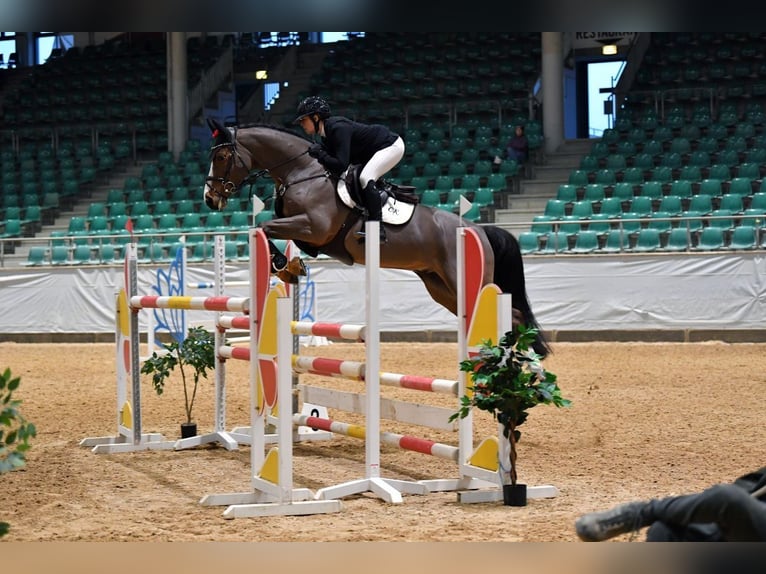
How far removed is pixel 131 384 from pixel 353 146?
175cm

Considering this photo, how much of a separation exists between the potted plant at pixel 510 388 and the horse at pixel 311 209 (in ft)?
5.03

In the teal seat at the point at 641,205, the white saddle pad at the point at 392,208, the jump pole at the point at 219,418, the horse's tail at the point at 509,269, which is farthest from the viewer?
the teal seat at the point at 641,205

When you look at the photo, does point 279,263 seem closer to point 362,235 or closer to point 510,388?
point 362,235

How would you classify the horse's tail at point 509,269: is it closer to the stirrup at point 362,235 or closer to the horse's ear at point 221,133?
the stirrup at point 362,235

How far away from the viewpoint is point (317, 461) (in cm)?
443

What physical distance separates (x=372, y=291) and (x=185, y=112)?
14438mm

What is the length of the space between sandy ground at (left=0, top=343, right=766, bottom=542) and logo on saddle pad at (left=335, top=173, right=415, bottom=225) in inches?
48.7

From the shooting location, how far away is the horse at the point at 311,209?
492cm

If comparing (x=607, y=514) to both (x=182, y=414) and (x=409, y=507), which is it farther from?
(x=182, y=414)

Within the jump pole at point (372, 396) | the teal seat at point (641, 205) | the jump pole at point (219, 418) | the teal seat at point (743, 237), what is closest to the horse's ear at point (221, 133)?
the jump pole at point (219, 418)

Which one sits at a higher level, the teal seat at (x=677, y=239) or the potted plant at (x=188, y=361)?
the teal seat at (x=677, y=239)

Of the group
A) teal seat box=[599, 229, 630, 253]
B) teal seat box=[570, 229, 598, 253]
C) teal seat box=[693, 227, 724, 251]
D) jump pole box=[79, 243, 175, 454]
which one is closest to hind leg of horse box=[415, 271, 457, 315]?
jump pole box=[79, 243, 175, 454]

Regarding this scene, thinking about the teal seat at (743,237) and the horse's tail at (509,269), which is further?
the teal seat at (743,237)
